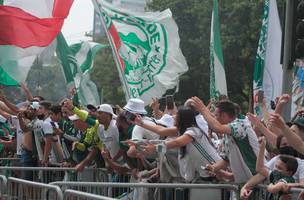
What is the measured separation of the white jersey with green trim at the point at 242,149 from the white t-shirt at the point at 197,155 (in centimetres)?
54

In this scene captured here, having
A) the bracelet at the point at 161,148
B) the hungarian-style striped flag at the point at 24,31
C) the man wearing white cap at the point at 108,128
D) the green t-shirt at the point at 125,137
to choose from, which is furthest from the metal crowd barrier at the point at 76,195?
the hungarian-style striped flag at the point at 24,31

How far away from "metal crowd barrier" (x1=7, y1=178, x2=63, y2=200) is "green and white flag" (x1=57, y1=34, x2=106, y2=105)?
848 cm

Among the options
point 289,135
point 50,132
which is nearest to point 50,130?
point 50,132

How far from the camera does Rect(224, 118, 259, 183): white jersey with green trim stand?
28.4ft

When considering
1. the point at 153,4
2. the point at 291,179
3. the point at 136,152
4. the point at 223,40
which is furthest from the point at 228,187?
the point at 153,4

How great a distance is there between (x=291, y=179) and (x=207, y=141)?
1719 mm

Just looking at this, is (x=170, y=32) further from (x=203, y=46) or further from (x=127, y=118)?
(x=203, y=46)

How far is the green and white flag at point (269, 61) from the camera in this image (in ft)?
49.0

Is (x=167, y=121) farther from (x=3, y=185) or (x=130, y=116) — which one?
(x=3, y=185)

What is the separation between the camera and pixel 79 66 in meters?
20.5

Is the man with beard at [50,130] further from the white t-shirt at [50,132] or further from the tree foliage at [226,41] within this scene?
the tree foliage at [226,41]

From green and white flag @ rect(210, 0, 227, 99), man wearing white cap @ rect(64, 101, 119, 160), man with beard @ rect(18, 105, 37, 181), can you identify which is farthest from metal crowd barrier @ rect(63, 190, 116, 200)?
green and white flag @ rect(210, 0, 227, 99)

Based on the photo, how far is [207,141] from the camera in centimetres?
948

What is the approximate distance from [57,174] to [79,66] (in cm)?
849
